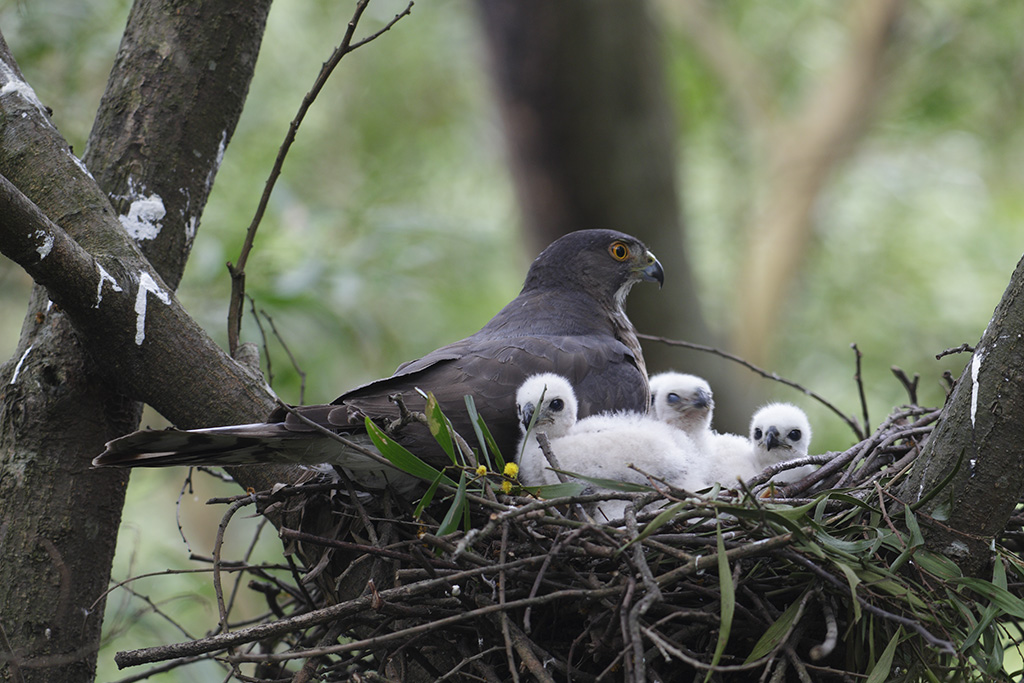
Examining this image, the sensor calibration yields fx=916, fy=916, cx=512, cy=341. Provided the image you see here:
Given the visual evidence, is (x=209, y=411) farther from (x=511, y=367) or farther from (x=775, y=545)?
(x=775, y=545)

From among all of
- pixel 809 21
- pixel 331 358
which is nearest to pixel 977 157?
pixel 809 21

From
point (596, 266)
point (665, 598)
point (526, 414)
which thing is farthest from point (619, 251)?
point (665, 598)

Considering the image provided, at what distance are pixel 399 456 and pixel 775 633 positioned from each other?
1.11m

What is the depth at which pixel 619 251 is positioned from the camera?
15.3 feet

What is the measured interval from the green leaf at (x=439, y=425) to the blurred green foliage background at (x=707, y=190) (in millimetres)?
4164

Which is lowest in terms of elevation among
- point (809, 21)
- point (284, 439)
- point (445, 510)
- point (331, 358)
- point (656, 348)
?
point (445, 510)

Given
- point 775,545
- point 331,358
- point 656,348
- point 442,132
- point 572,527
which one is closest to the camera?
point 775,545

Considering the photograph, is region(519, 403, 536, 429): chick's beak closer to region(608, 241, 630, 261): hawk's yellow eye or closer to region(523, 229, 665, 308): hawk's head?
region(523, 229, 665, 308): hawk's head

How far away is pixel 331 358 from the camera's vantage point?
6.75 metres

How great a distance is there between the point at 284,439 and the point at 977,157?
36.0 feet

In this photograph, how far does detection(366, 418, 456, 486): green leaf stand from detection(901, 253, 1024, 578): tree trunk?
1.31 metres

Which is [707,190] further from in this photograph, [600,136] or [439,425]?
[439,425]

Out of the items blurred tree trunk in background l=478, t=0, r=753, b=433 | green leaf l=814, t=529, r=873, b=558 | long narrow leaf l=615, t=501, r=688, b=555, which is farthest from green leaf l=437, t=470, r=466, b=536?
blurred tree trunk in background l=478, t=0, r=753, b=433

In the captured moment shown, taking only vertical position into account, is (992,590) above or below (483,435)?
below
